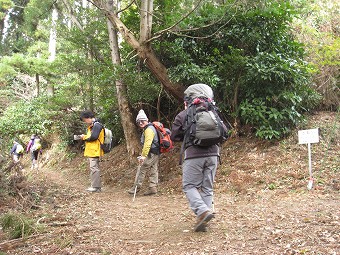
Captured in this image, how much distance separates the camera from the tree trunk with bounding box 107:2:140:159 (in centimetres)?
983

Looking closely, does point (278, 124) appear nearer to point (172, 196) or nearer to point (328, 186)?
point (328, 186)

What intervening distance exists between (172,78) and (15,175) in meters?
4.34

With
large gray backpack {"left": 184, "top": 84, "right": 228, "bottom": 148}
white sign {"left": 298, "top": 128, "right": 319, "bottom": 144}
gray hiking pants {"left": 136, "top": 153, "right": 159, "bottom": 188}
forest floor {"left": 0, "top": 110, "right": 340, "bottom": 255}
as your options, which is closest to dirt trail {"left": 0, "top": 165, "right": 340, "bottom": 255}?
forest floor {"left": 0, "top": 110, "right": 340, "bottom": 255}

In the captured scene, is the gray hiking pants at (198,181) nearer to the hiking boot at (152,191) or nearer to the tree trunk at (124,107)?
the hiking boot at (152,191)

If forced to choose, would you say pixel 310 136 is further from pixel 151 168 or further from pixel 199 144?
pixel 151 168

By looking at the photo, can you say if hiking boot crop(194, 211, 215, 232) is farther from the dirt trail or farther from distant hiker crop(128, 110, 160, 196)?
distant hiker crop(128, 110, 160, 196)

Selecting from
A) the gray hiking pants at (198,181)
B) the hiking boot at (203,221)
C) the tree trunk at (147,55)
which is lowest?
the hiking boot at (203,221)

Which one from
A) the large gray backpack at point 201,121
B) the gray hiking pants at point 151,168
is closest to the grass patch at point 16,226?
the large gray backpack at point 201,121

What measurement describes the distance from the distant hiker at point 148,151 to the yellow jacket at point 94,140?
1.10 meters

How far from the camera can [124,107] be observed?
9.99 meters

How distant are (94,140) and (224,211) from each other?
3.93m

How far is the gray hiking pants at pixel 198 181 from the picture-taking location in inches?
172

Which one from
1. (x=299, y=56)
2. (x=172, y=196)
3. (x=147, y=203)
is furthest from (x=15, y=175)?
(x=299, y=56)

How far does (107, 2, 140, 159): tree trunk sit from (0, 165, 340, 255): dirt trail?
343 cm
